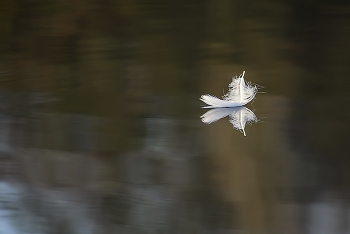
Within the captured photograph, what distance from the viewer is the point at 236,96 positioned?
73 centimetres

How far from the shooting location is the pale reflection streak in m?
0.73

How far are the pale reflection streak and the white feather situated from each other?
1cm

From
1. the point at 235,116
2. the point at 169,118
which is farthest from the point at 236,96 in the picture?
the point at 169,118

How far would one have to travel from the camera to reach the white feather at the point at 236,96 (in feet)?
2.38

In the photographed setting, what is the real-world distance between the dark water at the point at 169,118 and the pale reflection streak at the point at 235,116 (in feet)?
0.05

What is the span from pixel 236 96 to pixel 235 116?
0.05 m

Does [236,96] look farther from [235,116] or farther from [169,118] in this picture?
[169,118]

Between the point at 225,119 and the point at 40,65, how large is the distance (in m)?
0.54

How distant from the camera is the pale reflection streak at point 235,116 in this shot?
2.38 feet

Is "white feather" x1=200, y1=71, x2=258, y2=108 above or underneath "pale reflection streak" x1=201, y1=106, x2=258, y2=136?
above

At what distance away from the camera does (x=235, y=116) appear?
73 centimetres

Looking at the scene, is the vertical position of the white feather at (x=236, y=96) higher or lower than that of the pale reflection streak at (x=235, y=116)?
higher

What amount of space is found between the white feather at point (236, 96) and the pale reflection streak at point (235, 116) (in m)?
0.01

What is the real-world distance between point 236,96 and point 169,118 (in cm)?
18
